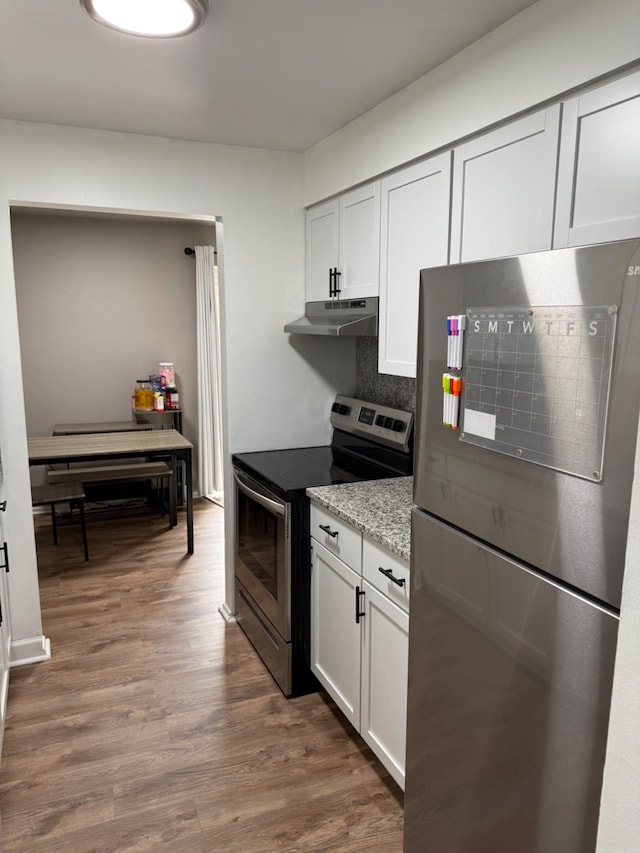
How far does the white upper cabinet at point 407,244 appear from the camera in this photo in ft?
6.75

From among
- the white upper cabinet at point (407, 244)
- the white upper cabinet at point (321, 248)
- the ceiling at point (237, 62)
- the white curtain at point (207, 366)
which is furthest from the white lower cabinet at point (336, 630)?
the white curtain at point (207, 366)

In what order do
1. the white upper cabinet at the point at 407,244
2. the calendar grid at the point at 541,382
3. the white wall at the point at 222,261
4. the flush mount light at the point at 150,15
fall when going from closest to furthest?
1. the calendar grid at the point at 541,382
2. the flush mount light at the point at 150,15
3. the white upper cabinet at the point at 407,244
4. the white wall at the point at 222,261

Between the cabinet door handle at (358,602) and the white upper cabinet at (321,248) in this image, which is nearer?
the cabinet door handle at (358,602)

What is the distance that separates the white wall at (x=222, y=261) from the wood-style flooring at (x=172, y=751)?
0.40 metres

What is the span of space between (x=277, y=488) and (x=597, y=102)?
1703 millimetres

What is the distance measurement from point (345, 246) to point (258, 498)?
1.16m

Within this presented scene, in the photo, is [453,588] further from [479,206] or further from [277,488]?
[277,488]

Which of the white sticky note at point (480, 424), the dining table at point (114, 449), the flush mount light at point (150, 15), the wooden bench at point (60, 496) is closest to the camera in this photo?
the white sticky note at point (480, 424)

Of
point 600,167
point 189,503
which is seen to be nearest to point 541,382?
point 600,167

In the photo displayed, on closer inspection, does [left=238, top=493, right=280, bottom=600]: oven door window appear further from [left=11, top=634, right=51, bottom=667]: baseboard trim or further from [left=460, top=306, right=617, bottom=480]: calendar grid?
[left=460, top=306, right=617, bottom=480]: calendar grid

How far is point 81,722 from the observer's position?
246 centimetres

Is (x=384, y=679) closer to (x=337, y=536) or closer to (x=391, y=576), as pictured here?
(x=391, y=576)

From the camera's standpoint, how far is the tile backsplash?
9.57 feet

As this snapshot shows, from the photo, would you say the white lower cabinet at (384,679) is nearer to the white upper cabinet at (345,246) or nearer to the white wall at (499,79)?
the white upper cabinet at (345,246)
